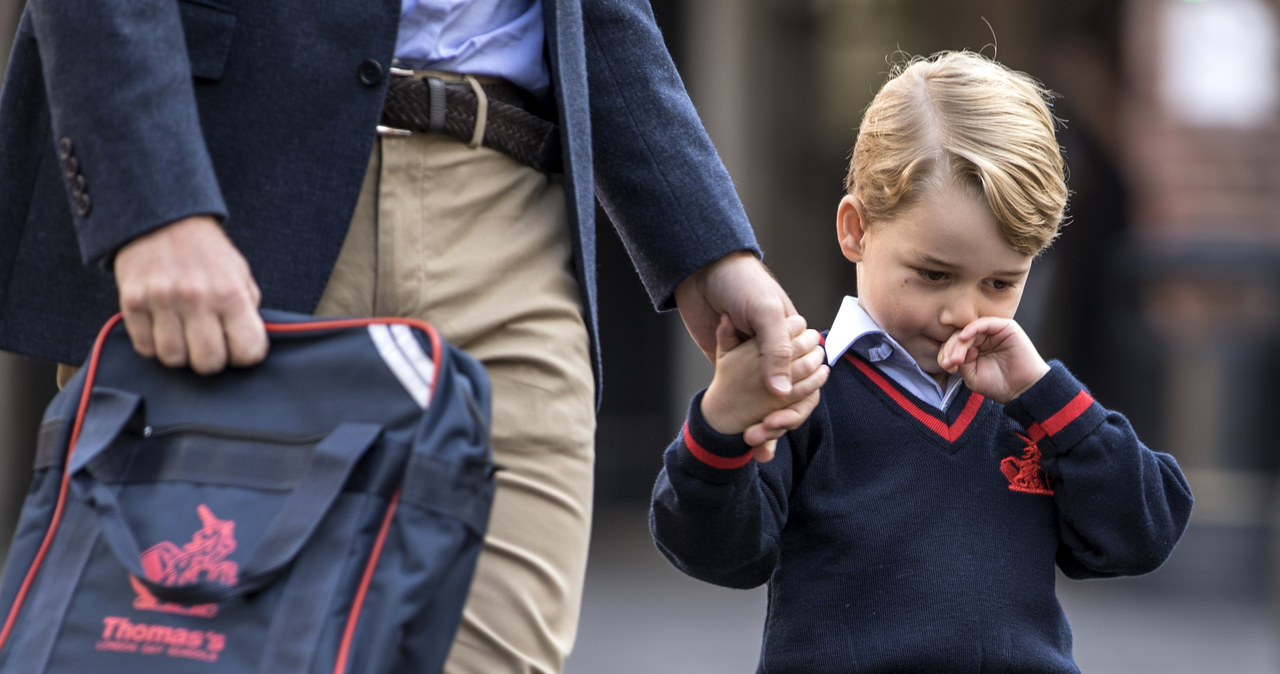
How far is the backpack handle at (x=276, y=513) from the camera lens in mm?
1681

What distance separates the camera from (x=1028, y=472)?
2275 millimetres

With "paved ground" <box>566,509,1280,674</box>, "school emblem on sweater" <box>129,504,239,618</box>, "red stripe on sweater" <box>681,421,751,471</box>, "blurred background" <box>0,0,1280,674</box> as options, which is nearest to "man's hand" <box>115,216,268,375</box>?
"school emblem on sweater" <box>129,504,239,618</box>

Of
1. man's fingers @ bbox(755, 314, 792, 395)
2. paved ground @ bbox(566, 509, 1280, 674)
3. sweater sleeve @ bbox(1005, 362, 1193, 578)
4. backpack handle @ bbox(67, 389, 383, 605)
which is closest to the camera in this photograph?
backpack handle @ bbox(67, 389, 383, 605)

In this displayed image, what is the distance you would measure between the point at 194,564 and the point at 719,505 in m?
0.70

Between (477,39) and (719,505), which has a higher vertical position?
(477,39)

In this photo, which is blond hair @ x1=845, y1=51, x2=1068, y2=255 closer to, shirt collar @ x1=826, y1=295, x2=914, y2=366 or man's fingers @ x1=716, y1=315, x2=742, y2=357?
shirt collar @ x1=826, y1=295, x2=914, y2=366

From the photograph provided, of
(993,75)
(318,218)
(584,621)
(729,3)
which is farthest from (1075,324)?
(318,218)

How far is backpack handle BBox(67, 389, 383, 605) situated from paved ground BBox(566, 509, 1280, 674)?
13.5 feet

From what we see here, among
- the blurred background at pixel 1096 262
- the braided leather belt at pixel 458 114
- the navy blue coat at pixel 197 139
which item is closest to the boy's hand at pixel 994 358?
the navy blue coat at pixel 197 139

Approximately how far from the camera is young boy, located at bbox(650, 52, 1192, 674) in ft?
7.08

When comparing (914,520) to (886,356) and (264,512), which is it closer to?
(886,356)

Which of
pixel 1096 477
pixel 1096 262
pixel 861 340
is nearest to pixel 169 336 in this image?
pixel 861 340

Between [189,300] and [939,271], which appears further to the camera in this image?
[939,271]

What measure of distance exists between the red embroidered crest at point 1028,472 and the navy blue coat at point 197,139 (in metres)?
0.48
